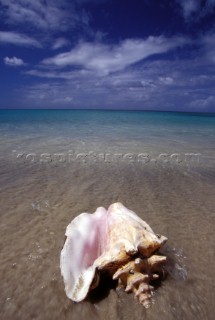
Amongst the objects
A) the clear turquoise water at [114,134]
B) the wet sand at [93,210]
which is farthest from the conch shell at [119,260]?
the clear turquoise water at [114,134]

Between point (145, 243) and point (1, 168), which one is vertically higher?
point (145, 243)

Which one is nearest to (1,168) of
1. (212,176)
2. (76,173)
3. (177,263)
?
(76,173)

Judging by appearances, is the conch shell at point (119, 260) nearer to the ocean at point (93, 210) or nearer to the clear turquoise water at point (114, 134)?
the ocean at point (93, 210)

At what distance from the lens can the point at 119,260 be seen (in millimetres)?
2545

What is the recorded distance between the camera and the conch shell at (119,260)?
8.30ft

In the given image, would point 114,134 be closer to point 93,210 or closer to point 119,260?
point 93,210

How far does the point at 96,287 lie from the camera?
275cm

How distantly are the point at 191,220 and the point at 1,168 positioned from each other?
5775 mm

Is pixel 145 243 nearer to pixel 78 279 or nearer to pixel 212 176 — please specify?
pixel 78 279

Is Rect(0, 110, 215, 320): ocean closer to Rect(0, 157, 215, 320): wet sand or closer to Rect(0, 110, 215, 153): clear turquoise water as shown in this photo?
Rect(0, 157, 215, 320): wet sand

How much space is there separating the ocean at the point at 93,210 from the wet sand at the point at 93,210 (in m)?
0.01

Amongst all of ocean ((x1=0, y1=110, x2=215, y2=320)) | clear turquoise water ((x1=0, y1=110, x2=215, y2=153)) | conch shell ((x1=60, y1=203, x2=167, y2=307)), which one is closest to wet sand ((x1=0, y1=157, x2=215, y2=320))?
ocean ((x1=0, y1=110, x2=215, y2=320))

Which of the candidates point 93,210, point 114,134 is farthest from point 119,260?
point 114,134

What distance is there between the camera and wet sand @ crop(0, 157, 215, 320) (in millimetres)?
2596
